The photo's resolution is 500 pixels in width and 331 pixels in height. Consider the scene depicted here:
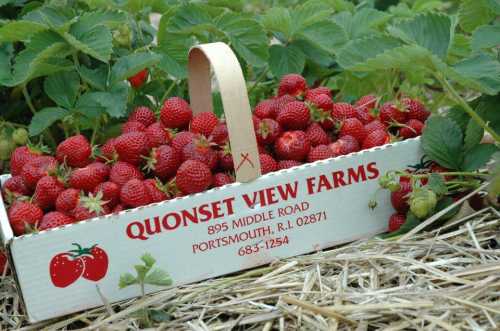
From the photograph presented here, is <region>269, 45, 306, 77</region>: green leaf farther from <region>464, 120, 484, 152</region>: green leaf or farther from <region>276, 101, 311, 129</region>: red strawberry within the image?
<region>464, 120, 484, 152</region>: green leaf

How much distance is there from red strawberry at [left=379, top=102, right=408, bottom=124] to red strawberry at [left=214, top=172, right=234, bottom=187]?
0.45 metres

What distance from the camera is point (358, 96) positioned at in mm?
2189

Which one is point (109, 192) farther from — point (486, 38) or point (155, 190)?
point (486, 38)

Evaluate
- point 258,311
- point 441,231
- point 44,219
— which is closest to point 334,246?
point 441,231

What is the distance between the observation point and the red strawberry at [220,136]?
167 cm

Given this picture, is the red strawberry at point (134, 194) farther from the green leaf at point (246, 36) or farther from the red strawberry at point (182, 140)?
the green leaf at point (246, 36)

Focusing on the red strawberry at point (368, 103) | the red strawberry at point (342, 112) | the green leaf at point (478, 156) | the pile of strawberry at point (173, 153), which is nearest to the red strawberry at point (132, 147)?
the pile of strawberry at point (173, 153)

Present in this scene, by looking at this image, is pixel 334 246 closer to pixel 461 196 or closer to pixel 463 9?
pixel 461 196

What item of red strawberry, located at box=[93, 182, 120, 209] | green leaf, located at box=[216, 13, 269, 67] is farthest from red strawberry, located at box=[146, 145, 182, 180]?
green leaf, located at box=[216, 13, 269, 67]

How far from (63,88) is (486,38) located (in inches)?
40.7

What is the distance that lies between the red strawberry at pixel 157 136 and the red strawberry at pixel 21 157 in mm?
274

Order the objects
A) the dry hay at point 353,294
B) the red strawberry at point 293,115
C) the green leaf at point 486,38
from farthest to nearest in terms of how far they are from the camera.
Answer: the red strawberry at point 293,115 < the green leaf at point 486,38 < the dry hay at point 353,294

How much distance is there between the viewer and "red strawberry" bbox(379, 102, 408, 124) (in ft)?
5.96

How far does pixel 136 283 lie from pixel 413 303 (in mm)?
563
